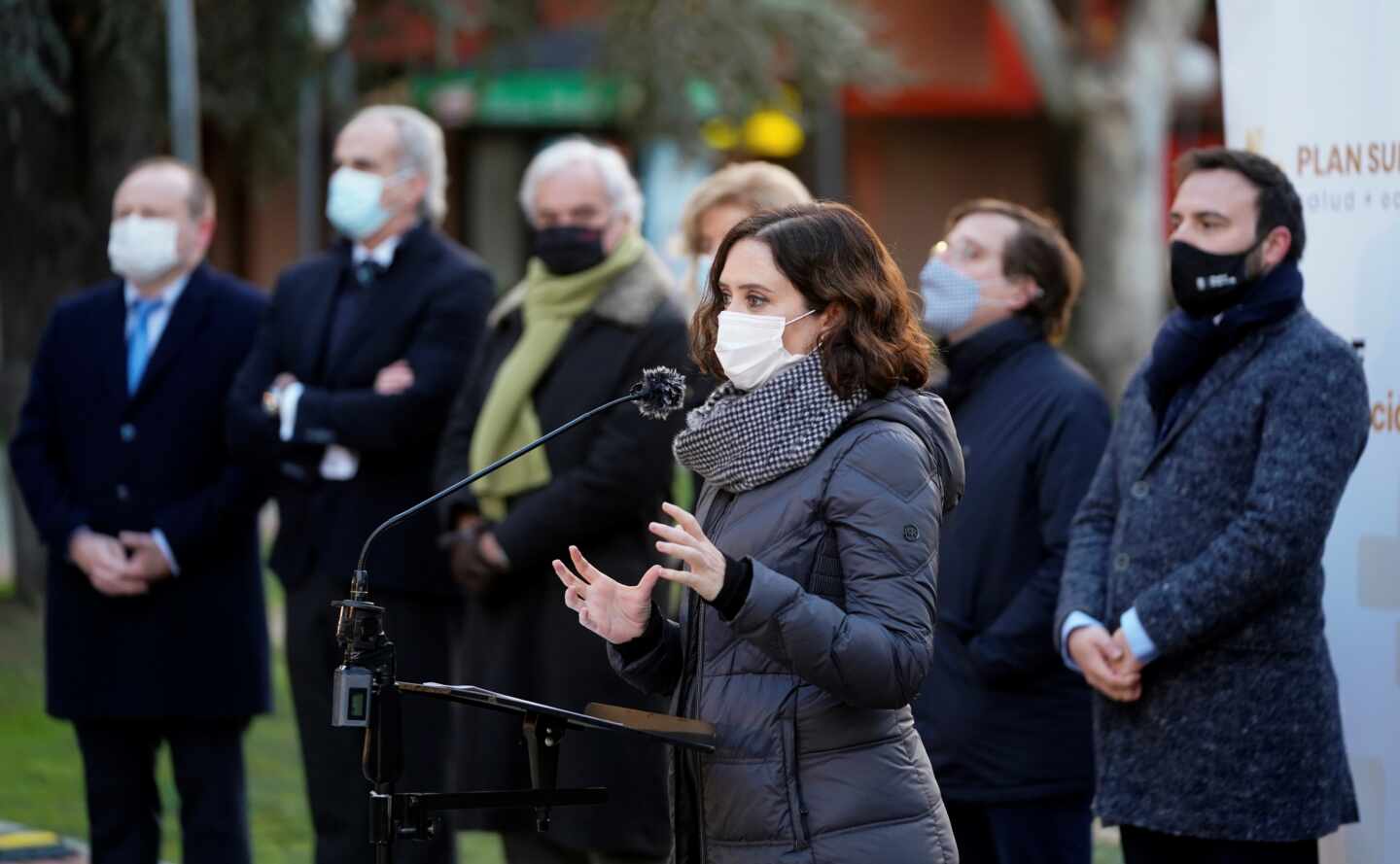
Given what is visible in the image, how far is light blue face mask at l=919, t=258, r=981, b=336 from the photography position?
16.8 ft

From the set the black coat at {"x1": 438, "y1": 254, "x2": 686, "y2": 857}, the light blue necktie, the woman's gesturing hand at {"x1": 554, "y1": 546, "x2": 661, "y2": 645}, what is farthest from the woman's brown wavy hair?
the light blue necktie

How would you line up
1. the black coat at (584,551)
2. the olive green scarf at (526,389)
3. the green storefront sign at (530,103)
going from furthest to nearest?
1. the green storefront sign at (530,103)
2. the olive green scarf at (526,389)
3. the black coat at (584,551)

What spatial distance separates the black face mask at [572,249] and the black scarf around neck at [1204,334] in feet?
5.92

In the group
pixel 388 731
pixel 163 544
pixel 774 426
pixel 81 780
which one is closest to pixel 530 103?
pixel 81 780

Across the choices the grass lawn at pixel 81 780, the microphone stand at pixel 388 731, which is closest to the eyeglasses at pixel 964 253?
the microphone stand at pixel 388 731

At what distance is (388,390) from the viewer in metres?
5.73

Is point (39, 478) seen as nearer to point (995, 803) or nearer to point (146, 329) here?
point (146, 329)

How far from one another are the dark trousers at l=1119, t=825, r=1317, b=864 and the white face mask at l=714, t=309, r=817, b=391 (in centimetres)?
159

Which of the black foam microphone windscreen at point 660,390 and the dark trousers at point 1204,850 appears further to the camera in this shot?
the dark trousers at point 1204,850

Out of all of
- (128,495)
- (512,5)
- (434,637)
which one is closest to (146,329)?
(128,495)

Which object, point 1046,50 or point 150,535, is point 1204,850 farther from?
point 1046,50

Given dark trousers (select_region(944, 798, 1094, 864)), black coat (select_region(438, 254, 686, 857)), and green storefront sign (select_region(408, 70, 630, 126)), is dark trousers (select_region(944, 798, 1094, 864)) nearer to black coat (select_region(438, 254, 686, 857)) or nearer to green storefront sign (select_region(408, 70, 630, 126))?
black coat (select_region(438, 254, 686, 857))

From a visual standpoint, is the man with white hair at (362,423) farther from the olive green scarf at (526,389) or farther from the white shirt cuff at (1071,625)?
the white shirt cuff at (1071,625)

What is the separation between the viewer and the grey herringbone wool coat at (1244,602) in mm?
4062
